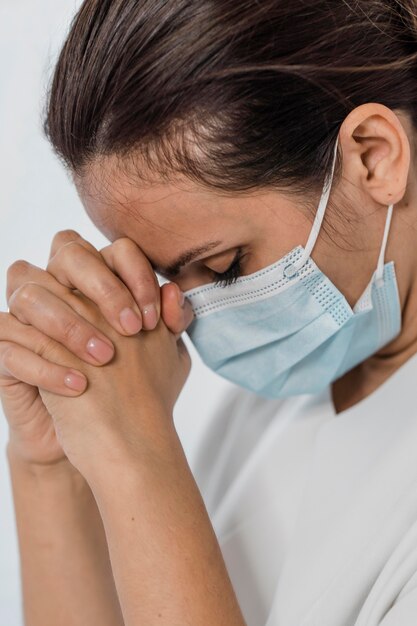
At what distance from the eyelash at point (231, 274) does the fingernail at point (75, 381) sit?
0.81 feet

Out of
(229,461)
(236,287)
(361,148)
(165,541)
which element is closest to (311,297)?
(236,287)

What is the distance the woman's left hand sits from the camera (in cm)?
121

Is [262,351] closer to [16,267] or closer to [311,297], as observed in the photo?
[311,297]

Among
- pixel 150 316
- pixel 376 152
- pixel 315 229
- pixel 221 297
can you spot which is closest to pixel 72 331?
pixel 150 316

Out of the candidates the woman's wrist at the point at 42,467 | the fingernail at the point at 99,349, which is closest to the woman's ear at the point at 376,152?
the fingernail at the point at 99,349

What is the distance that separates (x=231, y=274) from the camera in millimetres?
1313

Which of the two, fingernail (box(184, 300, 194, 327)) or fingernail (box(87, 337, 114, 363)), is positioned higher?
fingernail (box(184, 300, 194, 327))

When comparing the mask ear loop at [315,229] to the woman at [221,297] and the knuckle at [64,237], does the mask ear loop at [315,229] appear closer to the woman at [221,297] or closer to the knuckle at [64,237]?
the woman at [221,297]

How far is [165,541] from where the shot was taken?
1.15 metres

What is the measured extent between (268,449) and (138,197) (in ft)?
2.11

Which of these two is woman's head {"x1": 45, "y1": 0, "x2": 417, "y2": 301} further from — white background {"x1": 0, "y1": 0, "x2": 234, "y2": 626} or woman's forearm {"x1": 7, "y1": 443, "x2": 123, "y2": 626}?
white background {"x1": 0, "y1": 0, "x2": 234, "y2": 626}

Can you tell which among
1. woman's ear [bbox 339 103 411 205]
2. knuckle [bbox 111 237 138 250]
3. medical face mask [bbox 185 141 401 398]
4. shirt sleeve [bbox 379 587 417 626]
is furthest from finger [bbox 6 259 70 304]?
shirt sleeve [bbox 379 587 417 626]

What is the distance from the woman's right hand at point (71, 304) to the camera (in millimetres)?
1250

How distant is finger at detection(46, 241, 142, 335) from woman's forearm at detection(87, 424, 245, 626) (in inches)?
7.5
